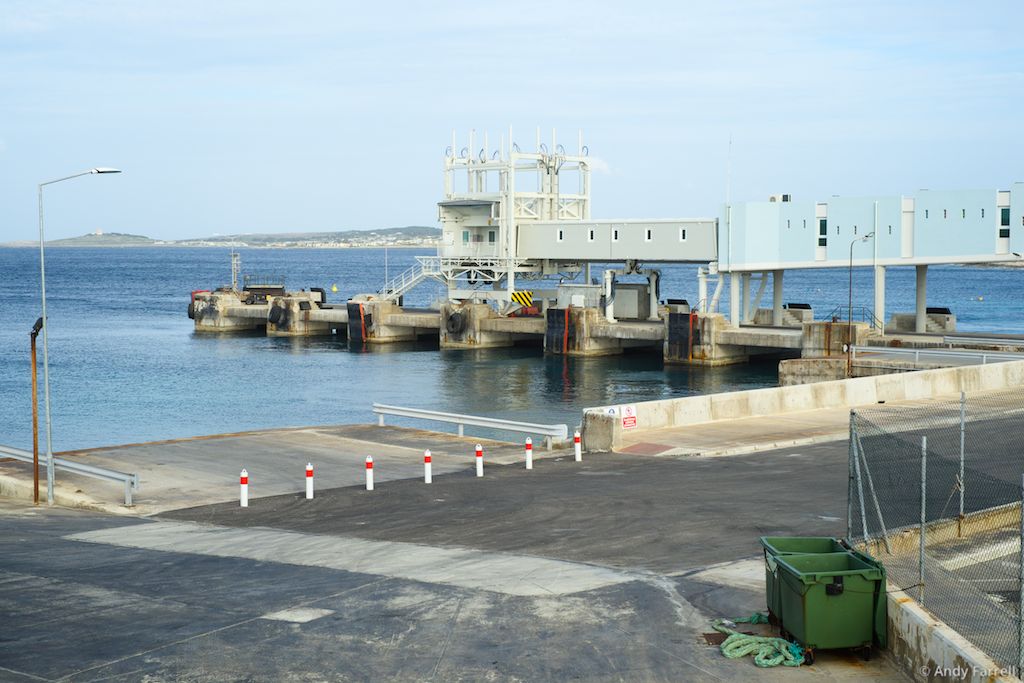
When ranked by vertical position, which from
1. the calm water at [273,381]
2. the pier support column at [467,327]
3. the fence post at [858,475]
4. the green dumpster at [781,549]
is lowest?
the calm water at [273,381]

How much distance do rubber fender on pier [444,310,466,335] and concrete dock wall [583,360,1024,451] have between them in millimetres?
44153

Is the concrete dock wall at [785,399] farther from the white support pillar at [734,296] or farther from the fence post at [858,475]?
the white support pillar at [734,296]

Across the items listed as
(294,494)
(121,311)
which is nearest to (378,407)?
(294,494)

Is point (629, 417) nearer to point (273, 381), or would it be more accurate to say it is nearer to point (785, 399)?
point (785, 399)

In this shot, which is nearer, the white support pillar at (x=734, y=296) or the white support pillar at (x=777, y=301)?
the white support pillar at (x=734, y=296)

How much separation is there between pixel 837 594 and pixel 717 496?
29.0 ft

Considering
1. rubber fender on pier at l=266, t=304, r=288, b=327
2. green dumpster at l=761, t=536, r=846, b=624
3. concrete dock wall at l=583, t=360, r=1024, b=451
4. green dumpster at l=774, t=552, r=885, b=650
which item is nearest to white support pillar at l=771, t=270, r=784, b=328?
concrete dock wall at l=583, t=360, r=1024, b=451

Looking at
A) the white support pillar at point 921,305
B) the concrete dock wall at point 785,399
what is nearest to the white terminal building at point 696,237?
the white support pillar at point 921,305

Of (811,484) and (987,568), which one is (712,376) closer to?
(811,484)

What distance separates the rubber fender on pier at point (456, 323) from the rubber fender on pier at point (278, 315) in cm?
1691

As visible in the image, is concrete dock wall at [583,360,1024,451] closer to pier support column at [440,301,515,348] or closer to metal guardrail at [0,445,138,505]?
metal guardrail at [0,445,138,505]

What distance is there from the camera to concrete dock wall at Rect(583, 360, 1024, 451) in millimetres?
26859

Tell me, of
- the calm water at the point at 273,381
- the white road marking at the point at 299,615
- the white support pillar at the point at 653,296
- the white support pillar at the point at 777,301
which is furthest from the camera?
the white support pillar at the point at 653,296

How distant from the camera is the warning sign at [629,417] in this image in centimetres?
2758
